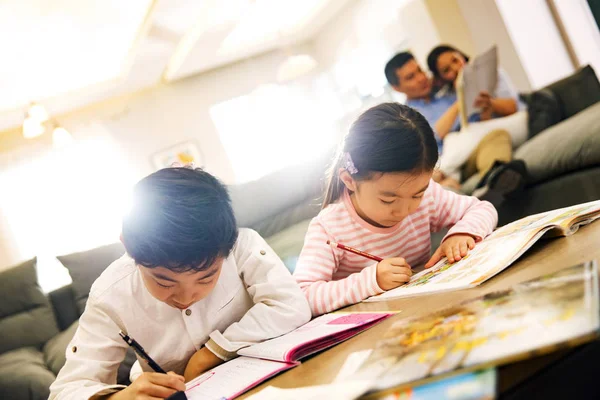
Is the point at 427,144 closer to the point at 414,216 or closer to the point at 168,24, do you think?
the point at 414,216

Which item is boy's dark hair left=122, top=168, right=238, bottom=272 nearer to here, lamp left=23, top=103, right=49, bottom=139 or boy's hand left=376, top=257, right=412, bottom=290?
boy's hand left=376, top=257, right=412, bottom=290

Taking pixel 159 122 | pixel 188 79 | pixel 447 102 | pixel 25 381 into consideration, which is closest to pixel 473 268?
pixel 25 381

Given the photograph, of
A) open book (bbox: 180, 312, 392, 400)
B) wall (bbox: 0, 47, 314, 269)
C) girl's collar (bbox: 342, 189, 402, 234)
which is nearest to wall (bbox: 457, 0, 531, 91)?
wall (bbox: 0, 47, 314, 269)

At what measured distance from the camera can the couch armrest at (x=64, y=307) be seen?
99.2 inches

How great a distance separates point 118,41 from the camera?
4.57 m

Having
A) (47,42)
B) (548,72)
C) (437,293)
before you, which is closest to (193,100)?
(47,42)

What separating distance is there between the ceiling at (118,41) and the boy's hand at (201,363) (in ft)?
11.0

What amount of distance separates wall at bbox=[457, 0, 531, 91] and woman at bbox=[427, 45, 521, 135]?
1.35 metres

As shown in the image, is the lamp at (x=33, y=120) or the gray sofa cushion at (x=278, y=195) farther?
the lamp at (x=33, y=120)

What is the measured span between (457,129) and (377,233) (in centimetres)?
174

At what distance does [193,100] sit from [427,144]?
5469mm

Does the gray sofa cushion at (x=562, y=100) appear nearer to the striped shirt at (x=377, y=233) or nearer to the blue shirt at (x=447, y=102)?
the blue shirt at (x=447, y=102)

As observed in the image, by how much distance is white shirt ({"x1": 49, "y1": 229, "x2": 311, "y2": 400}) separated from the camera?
0.86 meters

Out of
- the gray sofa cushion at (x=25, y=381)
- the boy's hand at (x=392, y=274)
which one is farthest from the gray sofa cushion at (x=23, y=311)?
the boy's hand at (x=392, y=274)
